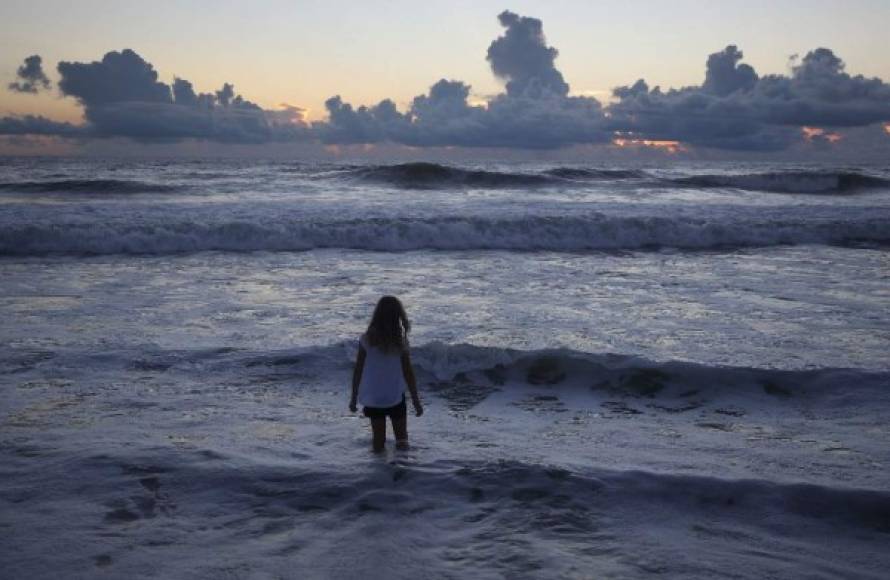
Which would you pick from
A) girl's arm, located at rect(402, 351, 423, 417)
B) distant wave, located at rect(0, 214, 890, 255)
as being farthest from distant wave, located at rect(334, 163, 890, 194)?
girl's arm, located at rect(402, 351, 423, 417)

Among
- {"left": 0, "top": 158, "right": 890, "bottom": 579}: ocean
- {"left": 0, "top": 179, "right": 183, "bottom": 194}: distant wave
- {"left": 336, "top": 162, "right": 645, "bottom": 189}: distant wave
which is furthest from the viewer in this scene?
{"left": 336, "top": 162, "right": 645, "bottom": 189}: distant wave

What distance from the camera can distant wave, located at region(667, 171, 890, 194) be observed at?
3778 centimetres

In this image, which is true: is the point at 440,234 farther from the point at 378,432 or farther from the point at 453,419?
the point at 378,432

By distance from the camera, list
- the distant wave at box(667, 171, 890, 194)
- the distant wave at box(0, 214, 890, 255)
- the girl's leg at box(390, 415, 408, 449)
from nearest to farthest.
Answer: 1. the girl's leg at box(390, 415, 408, 449)
2. the distant wave at box(0, 214, 890, 255)
3. the distant wave at box(667, 171, 890, 194)

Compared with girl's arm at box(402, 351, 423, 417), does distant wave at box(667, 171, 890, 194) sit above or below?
above

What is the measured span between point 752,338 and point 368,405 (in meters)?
5.73

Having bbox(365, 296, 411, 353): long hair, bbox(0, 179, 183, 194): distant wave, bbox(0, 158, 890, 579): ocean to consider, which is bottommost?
bbox(0, 158, 890, 579): ocean

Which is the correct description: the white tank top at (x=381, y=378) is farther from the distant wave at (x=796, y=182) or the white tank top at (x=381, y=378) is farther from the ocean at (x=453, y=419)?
the distant wave at (x=796, y=182)

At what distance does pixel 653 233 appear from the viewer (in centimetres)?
2117

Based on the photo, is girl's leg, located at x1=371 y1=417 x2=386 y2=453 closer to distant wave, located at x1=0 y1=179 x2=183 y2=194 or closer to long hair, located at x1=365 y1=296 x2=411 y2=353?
long hair, located at x1=365 y1=296 x2=411 y2=353

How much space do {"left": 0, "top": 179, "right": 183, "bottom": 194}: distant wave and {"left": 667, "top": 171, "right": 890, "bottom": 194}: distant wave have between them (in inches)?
943

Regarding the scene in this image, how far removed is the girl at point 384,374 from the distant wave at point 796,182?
111 feet

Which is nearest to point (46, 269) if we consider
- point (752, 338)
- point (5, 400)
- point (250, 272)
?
point (250, 272)

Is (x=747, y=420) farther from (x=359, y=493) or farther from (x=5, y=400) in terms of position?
(x=5, y=400)
